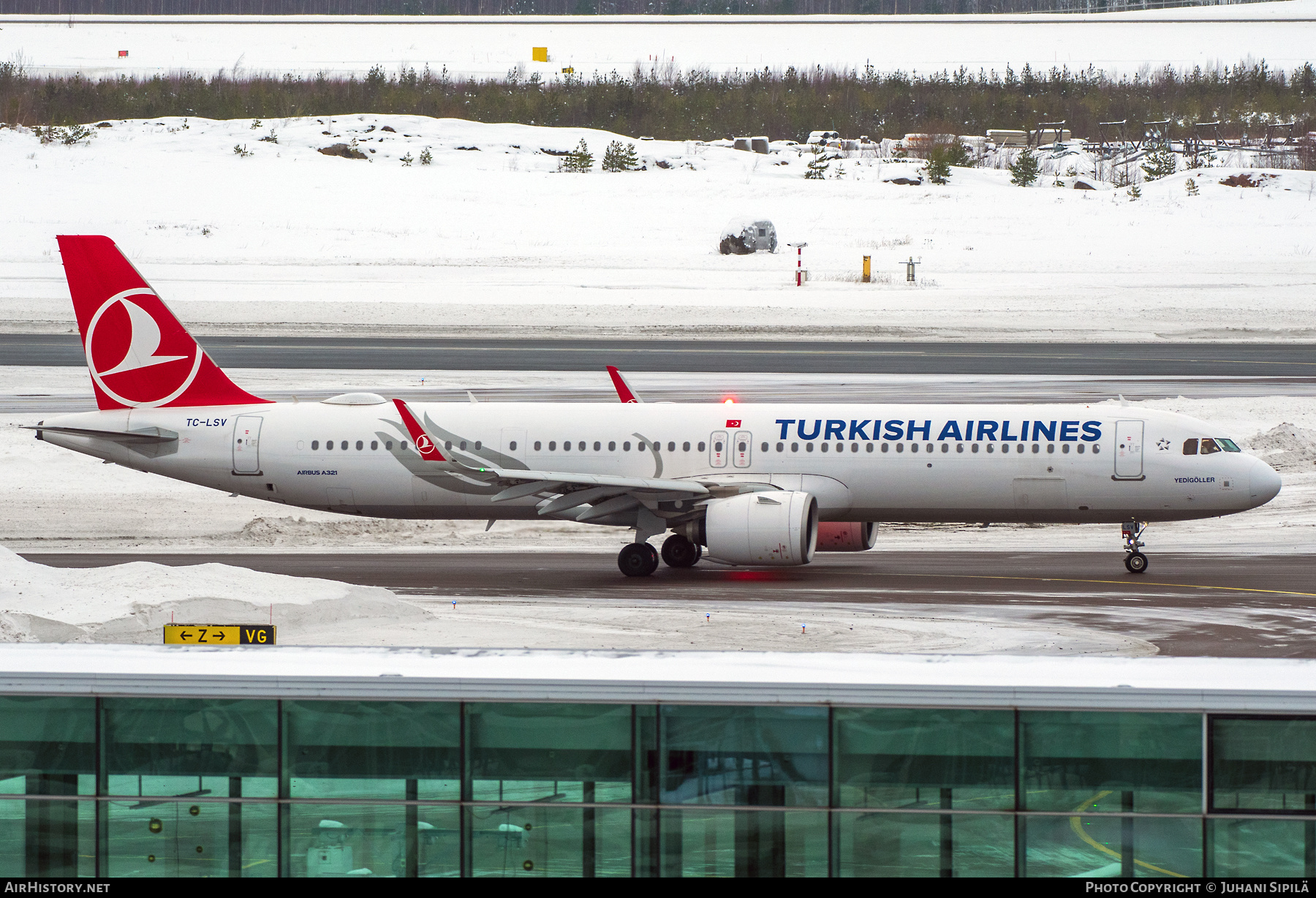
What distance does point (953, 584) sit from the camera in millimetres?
33625

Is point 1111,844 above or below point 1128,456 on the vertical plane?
below

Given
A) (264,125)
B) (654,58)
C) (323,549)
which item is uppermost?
(654,58)

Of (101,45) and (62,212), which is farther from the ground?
(101,45)

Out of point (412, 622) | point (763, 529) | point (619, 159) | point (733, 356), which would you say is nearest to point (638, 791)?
point (412, 622)

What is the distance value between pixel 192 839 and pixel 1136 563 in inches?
1071

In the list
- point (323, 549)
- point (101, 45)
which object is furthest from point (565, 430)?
point (101, 45)

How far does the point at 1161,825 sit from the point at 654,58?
180 m

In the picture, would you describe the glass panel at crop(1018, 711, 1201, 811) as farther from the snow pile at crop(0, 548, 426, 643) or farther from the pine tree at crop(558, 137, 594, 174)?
the pine tree at crop(558, 137, 594, 174)

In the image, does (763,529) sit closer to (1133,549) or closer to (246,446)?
(1133,549)

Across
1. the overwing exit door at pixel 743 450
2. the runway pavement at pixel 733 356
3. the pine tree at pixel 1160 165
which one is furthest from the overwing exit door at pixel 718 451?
the pine tree at pixel 1160 165

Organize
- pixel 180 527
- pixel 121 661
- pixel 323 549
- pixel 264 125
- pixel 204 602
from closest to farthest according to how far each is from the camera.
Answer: pixel 121 661 < pixel 204 602 < pixel 323 549 < pixel 180 527 < pixel 264 125

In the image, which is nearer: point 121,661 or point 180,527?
point 121,661

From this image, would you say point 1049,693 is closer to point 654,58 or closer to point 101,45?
point 654,58

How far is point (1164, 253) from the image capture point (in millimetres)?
97688
